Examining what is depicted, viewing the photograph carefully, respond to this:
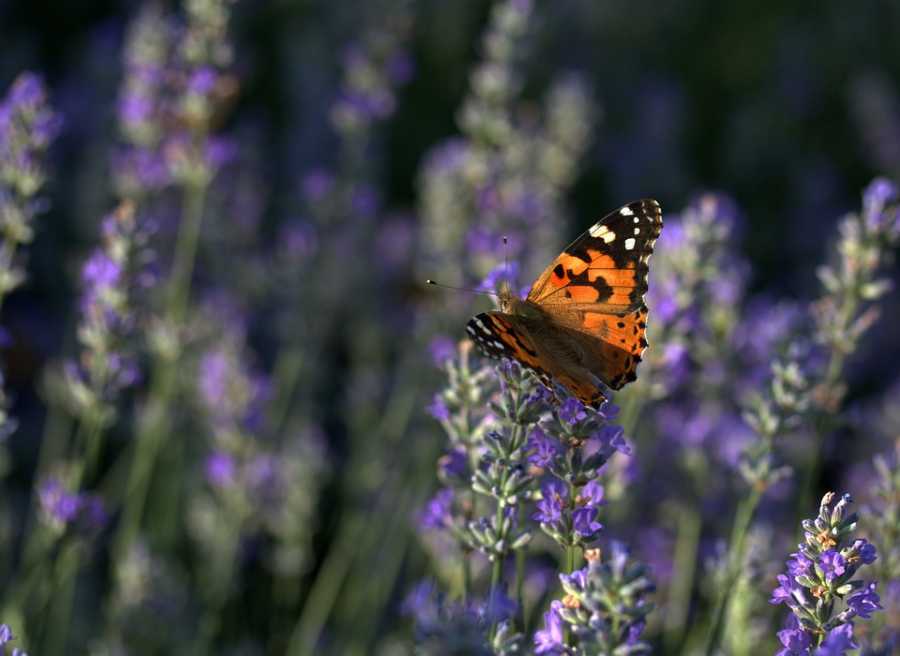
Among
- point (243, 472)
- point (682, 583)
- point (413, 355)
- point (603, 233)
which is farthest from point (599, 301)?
point (413, 355)

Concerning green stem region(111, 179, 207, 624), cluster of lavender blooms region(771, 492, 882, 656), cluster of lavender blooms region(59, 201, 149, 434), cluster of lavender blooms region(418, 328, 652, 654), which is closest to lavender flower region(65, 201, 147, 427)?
cluster of lavender blooms region(59, 201, 149, 434)

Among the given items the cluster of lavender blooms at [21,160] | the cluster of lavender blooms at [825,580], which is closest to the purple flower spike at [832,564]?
the cluster of lavender blooms at [825,580]

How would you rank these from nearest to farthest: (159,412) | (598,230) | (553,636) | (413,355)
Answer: (553,636) < (598,230) < (159,412) < (413,355)

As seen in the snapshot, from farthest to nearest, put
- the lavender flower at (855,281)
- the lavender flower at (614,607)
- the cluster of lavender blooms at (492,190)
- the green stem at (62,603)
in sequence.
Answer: the cluster of lavender blooms at (492,190) < the green stem at (62,603) < the lavender flower at (855,281) < the lavender flower at (614,607)

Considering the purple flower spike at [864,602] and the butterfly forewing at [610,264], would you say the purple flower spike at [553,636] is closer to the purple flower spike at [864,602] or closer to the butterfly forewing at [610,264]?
the purple flower spike at [864,602]

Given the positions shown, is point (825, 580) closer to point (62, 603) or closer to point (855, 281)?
point (855, 281)

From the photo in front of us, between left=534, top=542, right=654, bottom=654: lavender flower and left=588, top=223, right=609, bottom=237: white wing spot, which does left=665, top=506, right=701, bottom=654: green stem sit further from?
left=534, top=542, right=654, bottom=654: lavender flower
